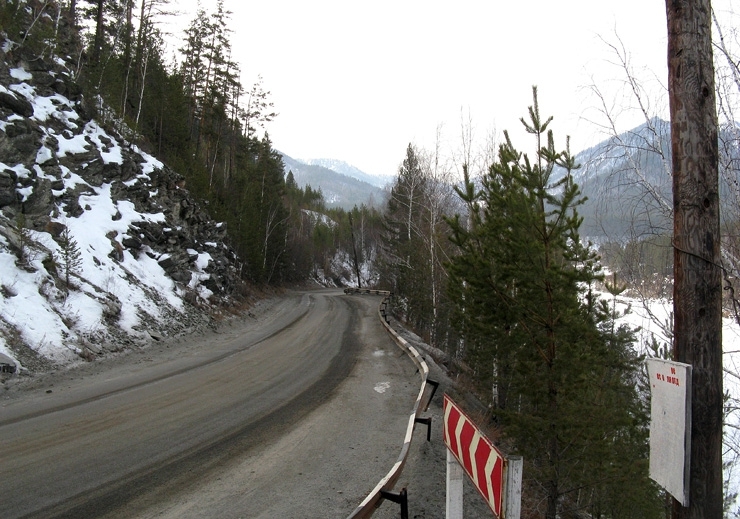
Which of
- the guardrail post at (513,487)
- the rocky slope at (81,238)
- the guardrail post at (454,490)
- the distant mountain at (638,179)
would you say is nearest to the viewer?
the guardrail post at (513,487)

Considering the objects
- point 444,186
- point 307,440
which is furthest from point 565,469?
point 444,186

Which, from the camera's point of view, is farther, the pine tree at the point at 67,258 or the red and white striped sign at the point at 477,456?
the pine tree at the point at 67,258

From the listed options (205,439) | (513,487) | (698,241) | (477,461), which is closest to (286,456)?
(205,439)

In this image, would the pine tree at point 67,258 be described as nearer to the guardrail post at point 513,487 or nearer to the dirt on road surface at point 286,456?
the dirt on road surface at point 286,456

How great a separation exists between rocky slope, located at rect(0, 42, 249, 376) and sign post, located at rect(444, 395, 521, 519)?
9979mm

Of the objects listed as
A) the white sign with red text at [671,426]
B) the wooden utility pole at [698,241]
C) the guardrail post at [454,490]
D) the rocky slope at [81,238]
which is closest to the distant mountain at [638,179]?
the wooden utility pole at [698,241]

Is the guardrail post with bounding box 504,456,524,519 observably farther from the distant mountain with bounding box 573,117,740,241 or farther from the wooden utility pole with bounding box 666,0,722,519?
the distant mountain with bounding box 573,117,740,241

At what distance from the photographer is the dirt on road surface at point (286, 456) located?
5098 millimetres

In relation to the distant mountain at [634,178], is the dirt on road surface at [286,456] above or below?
below

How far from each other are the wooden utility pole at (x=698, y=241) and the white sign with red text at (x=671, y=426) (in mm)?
446

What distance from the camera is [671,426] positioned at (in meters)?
3.28

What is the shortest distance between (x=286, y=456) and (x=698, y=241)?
5856 millimetres

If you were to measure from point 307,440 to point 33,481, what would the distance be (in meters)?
3.65

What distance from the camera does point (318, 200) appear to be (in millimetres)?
122062
